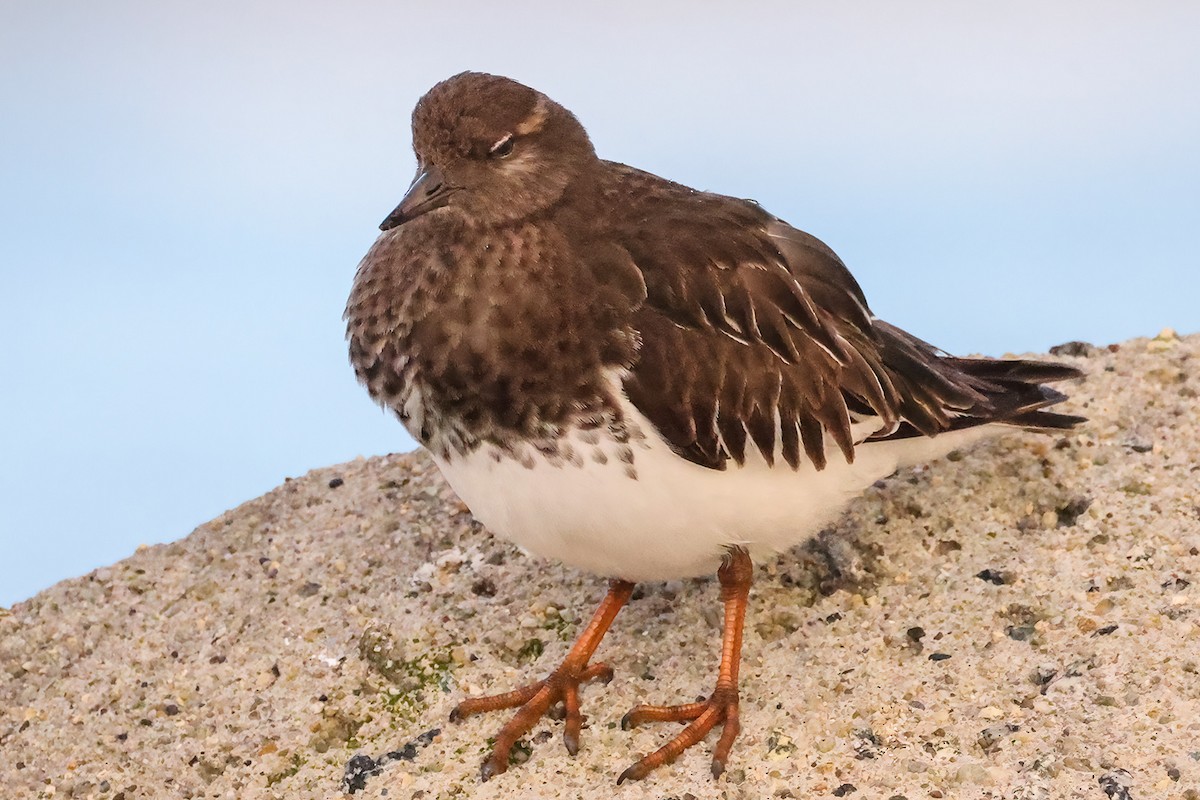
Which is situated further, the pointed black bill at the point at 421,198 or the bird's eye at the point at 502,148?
the bird's eye at the point at 502,148

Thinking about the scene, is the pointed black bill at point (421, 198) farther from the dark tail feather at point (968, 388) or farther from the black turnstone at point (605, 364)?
the dark tail feather at point (968, 388)

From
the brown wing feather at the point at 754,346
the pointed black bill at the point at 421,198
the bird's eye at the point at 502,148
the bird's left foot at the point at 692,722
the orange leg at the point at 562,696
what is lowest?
the bird's left foot at the point at 692,722

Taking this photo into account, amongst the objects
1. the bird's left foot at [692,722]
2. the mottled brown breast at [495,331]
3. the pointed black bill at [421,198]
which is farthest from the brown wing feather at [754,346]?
the bird's left foot at [692,722]

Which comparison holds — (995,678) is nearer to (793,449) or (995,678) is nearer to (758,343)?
(793,449)

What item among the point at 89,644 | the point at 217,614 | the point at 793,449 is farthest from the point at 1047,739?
the point at 89,644

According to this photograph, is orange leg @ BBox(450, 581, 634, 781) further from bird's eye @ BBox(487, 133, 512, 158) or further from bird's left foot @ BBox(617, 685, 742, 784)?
bird's eye @ BBox(487, 133, 512, 158)
